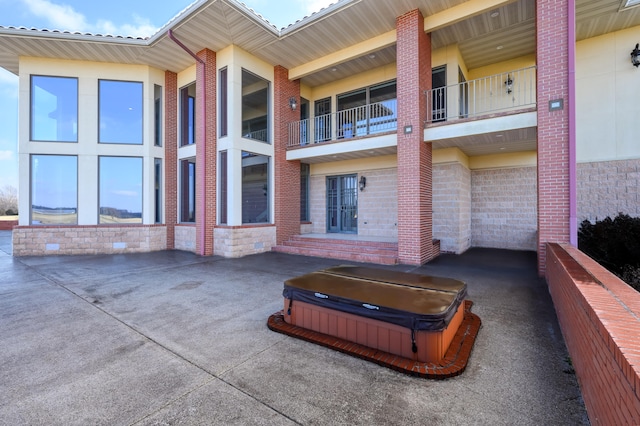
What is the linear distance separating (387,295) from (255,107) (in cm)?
843

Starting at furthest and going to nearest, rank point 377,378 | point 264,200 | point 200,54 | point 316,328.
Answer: point 264,200
point 200,54
point 316,328
point 377,378

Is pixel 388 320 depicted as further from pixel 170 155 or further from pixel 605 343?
pixel 170 155

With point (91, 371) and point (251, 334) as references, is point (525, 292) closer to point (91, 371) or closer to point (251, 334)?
point (251, 334)

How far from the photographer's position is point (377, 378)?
2.55 metres

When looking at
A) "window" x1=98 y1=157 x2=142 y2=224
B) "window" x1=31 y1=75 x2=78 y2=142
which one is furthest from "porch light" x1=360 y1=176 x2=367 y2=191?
"window" x1=31 y1=75 x2=78 y2=142

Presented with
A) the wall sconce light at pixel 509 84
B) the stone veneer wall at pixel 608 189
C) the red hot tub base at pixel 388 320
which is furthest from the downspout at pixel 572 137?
the stone veneer wall at pixel 608 189

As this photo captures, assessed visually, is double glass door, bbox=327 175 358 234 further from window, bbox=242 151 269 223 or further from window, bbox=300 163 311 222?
window, bbox=242 151 269 223

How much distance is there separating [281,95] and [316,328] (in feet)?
28.7

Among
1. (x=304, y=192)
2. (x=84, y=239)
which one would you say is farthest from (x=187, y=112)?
(x=84, y=239)

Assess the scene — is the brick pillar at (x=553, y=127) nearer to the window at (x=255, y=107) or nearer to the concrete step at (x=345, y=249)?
the concrete step at (x=345, y=249)

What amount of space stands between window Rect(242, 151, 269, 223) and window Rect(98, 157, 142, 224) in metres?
3.93

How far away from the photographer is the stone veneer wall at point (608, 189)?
789 centimetres

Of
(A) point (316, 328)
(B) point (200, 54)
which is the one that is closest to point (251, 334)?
(A) point (316, 328)

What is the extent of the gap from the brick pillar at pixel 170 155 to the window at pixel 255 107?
3.04m
